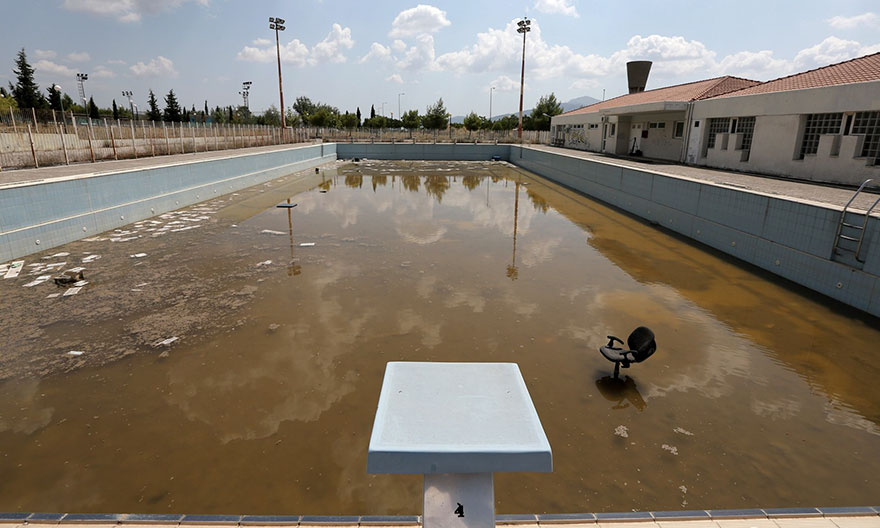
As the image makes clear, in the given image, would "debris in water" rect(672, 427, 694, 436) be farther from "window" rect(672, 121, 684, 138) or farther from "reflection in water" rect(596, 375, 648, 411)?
"window" rect(672, 121, 684, 138)

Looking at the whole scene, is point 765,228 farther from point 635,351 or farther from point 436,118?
point 436,118

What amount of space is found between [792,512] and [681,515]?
87 centimetres

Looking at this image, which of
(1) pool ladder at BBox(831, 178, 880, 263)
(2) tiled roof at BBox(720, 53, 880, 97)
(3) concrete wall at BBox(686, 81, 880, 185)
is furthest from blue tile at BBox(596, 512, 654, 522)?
(2) tiled roof at BBox(720, 53, 880, 97)

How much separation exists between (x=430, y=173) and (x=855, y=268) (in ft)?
79.8

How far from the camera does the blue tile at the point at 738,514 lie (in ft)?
11.4

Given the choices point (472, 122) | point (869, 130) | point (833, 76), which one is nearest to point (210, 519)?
point (869, 130)

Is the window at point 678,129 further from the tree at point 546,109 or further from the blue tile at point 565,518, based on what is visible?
the tree at point 546,109

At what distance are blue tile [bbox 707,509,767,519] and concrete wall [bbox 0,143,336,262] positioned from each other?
13.0 m

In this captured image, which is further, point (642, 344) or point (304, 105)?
point (304, 105)

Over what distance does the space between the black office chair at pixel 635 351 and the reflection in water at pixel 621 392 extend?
0.12 metres

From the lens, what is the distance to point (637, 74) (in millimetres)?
43969

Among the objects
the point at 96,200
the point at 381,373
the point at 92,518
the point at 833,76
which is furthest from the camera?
the point at 833,76

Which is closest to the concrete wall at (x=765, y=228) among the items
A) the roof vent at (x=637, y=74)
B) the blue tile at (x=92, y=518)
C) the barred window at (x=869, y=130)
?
the barred window at (x=869, y=130)

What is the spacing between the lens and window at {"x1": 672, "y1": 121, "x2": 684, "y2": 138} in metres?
25.0
